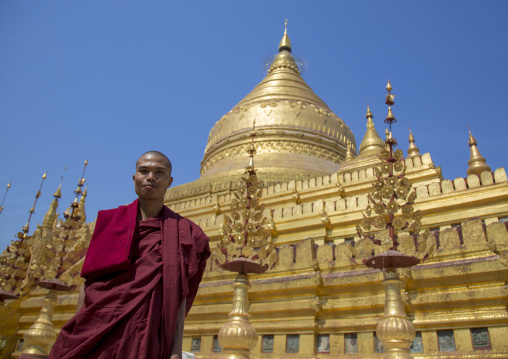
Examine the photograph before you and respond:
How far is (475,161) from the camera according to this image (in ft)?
55.3

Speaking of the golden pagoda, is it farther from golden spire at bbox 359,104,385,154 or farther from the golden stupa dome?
the golden stupa dome

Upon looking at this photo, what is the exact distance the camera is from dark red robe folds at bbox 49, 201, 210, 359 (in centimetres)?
221

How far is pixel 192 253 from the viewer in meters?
2.54

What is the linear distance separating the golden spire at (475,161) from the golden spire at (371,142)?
447cm

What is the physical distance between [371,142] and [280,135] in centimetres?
541

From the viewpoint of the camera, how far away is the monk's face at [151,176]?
2.74 m

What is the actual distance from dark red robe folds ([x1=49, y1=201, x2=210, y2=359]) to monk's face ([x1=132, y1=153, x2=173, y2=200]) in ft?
0.48

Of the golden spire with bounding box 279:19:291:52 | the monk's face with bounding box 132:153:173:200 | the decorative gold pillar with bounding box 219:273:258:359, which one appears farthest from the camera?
the golden spire with bounding box 279:19:291:52

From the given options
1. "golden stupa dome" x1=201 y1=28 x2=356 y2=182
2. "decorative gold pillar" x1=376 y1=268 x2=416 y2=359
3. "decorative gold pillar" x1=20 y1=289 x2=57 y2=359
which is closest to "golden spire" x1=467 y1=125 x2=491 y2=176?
"golden stupa dome" x1=201 y1=28 x2=356 y2=182

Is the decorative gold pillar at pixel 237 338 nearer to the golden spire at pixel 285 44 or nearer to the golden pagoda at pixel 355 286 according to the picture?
the golden pagoda at pixel 355 286

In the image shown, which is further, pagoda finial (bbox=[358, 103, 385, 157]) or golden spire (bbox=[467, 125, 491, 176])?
pagoda finial (bbox=[358, 103, 385, 157])

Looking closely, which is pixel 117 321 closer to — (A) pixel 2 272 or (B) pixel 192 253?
(B) pixel 192 253

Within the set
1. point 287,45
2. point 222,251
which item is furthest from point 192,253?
point 287,45

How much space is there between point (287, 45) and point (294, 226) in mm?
27543
